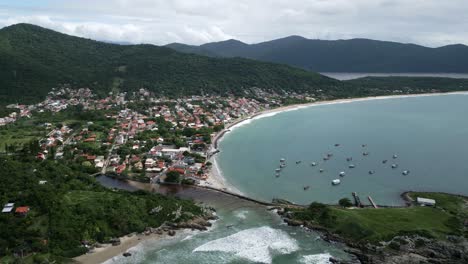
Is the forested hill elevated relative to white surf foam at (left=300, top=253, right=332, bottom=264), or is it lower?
elevated

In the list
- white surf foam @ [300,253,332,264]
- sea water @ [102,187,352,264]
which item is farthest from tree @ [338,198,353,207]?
white surf foam @ [300,253,332,264]

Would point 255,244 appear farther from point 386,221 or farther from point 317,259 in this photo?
point 386,221

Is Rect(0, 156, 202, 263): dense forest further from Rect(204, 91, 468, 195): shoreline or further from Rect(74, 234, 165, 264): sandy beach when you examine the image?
Rect(204, 91, 468, 195): shoreline

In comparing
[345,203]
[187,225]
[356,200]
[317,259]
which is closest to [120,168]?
[187,225]

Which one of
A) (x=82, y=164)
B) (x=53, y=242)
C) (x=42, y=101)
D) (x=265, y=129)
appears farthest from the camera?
(x=42, y=101)

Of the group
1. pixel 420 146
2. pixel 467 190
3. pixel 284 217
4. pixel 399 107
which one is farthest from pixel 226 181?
pixel 399 107

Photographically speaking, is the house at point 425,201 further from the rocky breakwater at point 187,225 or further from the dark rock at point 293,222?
the rocky breakwater at point 187,225

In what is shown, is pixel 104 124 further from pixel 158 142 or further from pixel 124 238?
pixel 124 238
